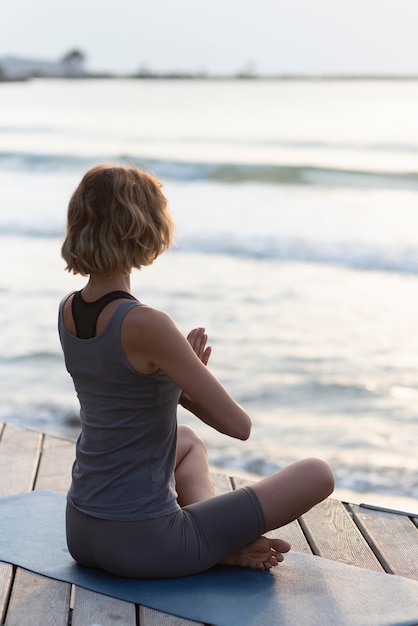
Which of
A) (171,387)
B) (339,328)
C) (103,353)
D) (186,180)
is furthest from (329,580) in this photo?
(186,180)

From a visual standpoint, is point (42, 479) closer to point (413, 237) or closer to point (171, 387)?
point (171, 387)

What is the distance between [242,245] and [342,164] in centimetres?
659

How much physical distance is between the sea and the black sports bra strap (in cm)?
44

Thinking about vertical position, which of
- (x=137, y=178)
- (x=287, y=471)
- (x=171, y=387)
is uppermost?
(x=137, y=178)

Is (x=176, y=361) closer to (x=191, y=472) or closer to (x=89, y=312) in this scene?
Result: (x=89, y=312)

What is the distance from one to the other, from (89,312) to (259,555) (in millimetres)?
777

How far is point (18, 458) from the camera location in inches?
136

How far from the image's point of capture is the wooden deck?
7.36 feet

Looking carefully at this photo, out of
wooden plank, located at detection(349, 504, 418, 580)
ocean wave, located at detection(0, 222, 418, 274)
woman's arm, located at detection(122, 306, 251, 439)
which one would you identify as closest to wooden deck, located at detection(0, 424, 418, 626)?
wooden plank, located at detection(349, 504, 418, 580)

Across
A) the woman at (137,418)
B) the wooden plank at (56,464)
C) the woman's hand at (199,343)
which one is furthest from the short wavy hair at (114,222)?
the wooden plank at (56,464)

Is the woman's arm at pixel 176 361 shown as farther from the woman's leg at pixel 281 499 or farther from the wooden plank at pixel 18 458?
the wooden plank at pixel 18 458

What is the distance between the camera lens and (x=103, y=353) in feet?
7.26

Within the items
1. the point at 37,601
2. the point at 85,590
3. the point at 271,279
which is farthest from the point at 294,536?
the point at 271,279

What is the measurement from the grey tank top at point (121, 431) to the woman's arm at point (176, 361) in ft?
0.12
